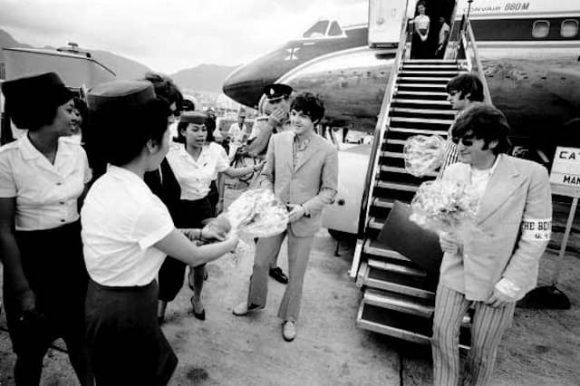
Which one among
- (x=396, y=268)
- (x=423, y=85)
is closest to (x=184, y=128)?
(x=396, y=268)

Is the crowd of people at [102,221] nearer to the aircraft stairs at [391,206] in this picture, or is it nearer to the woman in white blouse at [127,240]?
the woman in white blouse at [127,240]

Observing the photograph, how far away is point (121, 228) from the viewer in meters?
1.13

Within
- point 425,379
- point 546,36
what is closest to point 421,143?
point 425,379

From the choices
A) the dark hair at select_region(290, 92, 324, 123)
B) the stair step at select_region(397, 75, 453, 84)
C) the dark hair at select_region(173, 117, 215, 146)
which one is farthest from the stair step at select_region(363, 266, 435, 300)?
the stair step at select_region(397, 75, 453, 84)

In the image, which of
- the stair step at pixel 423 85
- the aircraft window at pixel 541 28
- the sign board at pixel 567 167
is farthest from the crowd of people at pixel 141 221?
the aircraft window at pixel 541 28

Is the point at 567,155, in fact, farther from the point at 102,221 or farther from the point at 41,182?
the point at 41,182

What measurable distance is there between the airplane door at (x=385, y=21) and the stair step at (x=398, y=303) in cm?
676

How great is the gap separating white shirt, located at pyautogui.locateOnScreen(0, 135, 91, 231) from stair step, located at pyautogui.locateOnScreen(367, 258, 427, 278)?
2.69m

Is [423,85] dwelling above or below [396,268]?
above

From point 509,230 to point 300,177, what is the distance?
153cm

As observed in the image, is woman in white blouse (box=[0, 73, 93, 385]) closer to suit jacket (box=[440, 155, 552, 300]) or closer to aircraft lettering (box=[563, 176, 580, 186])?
suit jacket (box=[440, 155, 552, 300])

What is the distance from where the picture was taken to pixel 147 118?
1149 millimetres

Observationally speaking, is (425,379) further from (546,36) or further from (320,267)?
(546,36)

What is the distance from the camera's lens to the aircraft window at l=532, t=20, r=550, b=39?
7.40m
